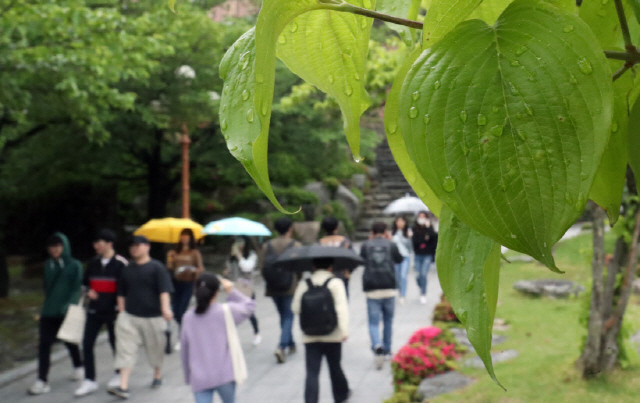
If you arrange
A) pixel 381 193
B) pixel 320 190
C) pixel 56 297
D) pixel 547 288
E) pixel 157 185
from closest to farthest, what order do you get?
pixel 56 297 < pixel 547 288 < pixel 157 185 < pixel 320 190 < pixel 381 193

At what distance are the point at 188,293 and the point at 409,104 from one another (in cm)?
862

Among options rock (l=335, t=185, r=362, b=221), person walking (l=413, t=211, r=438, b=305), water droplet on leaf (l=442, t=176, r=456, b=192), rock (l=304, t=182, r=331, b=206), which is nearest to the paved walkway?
person walking (l=413, t=211, r=438, b=305)

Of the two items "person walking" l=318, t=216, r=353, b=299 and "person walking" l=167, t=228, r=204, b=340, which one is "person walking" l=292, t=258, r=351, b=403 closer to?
"person walking" l=318, t=216, r=353, b=299

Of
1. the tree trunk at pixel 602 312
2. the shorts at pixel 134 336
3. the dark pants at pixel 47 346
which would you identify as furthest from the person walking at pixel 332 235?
the dark pants at pixel 47 346

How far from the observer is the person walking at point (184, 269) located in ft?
28.1

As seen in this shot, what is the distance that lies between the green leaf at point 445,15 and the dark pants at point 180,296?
844cm

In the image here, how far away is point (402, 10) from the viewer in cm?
73

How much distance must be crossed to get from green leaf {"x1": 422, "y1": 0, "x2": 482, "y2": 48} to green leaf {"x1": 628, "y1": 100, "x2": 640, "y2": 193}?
0.19 metres

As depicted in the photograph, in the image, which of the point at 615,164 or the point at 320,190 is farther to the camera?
the point at 320,190

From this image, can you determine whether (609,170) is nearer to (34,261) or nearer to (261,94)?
(261,94)

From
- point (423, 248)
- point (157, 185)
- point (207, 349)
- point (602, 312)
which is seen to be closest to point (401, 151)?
point (207, 349)

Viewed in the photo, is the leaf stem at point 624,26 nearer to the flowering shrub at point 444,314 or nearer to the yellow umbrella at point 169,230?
the flowering shrub at point 444,314

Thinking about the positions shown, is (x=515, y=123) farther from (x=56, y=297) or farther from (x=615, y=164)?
(x=56, y=297)

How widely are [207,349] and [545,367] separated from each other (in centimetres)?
339
